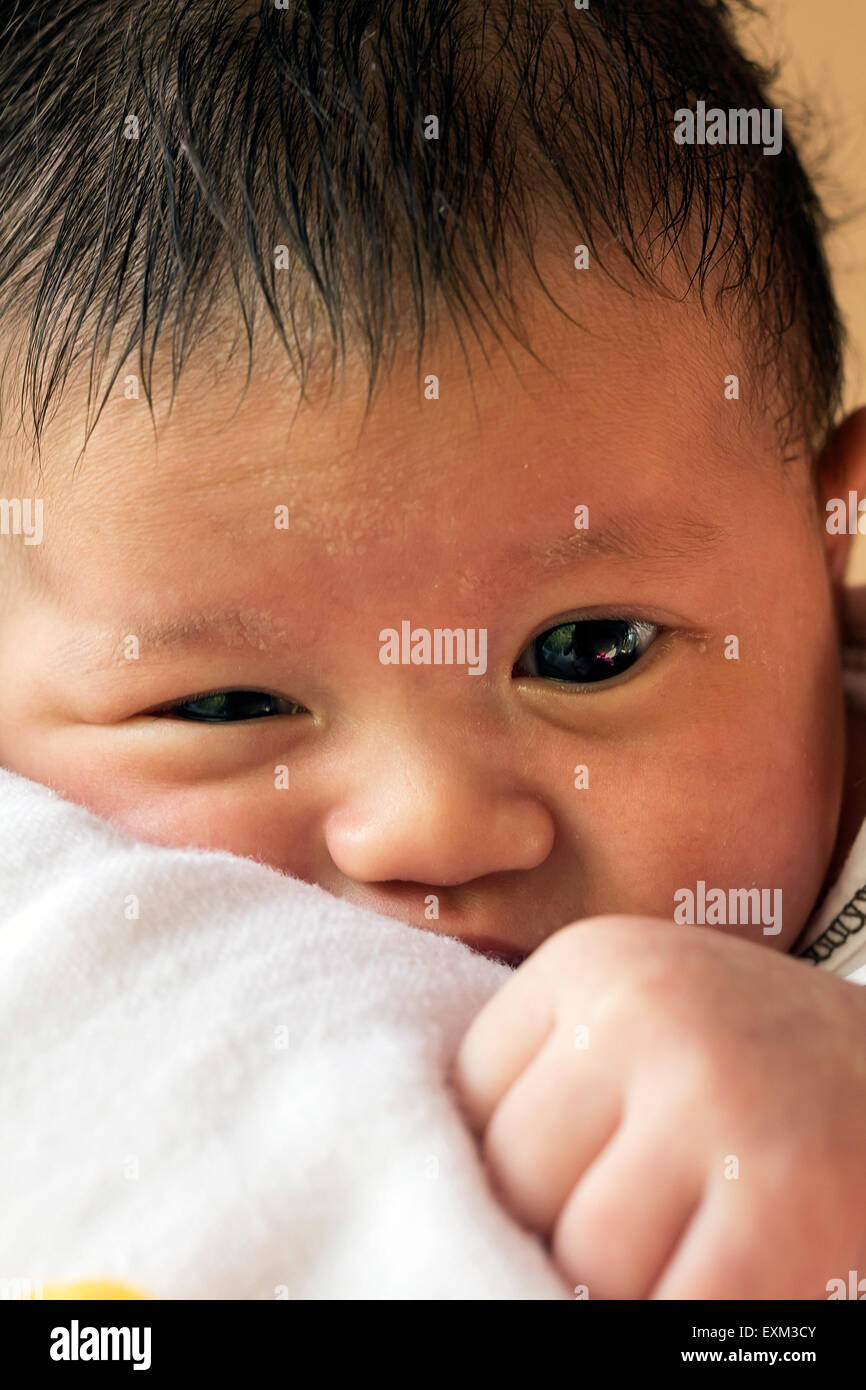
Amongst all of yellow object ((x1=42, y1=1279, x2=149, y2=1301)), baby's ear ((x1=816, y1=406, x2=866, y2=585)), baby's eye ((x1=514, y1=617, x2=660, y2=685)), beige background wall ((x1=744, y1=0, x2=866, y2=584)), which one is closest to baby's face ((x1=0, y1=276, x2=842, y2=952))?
baby's eye ((x1=514, y1=617, x2=660, y2=685))

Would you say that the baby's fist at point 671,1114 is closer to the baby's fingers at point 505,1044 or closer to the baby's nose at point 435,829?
the baby's fingers at point 505,1044

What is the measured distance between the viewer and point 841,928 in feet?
2.71

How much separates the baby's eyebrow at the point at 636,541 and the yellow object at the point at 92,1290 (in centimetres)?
39

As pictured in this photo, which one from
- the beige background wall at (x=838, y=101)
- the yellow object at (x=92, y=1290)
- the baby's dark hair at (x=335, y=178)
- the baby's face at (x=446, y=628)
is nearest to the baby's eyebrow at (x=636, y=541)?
the baby's face at (x=446, y=628)

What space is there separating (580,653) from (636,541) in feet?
0.21

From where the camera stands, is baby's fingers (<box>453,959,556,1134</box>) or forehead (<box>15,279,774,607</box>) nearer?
baby's fingers (<box>453,959,556,1134</box>)

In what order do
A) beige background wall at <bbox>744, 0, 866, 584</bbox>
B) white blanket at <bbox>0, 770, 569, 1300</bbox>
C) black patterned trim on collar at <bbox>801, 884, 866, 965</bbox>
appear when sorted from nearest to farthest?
white blanket at <bbox>0, 770, 569, 1300</bbox>, black patterned trim on collar at <bbox>801, 884, 866, 965</bbox>, beige background wall at <bbox>744, 0, 866, 584</bbox>

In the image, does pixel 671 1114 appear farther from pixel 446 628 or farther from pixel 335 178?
pixel 335 178

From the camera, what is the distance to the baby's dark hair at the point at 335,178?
670 mm

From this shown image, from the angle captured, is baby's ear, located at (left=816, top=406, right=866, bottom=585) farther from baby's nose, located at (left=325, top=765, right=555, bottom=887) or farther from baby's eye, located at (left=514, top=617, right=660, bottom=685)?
baby's nose, located at (left=325, top=765, right=555, bottom=887)

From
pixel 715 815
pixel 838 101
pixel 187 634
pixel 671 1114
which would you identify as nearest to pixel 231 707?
pixel 187 634

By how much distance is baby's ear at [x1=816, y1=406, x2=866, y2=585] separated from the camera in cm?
90

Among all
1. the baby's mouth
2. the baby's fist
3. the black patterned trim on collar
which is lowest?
the black patterned trim on collar
